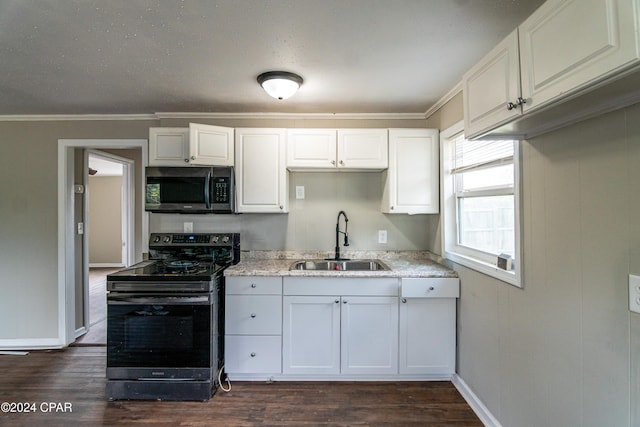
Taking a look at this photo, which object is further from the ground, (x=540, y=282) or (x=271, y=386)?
(x=540, y=282)

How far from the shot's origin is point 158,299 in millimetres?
2207

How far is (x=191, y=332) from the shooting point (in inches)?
87.3

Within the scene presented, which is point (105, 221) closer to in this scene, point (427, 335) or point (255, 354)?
point (255, 354)

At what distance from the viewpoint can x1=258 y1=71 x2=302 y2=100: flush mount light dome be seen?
2125 mm

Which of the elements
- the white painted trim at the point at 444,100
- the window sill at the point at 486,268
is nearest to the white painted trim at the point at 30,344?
the window sill at the point at 486,268

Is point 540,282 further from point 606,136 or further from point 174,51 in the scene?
point 174,51

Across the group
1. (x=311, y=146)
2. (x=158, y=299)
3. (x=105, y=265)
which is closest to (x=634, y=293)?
(x=311, y=146)

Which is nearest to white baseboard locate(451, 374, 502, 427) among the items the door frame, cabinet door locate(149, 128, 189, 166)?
cabinet door locate(149, 128, 189, 166)

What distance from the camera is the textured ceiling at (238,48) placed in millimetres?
1470

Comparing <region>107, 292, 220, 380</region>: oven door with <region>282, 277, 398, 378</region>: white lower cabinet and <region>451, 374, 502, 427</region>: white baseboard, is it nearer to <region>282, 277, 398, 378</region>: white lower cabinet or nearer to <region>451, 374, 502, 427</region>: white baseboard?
<region>282, 277, 398, 378</region>: white lower cabinet

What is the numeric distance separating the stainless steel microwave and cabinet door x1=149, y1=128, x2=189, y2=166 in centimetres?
9

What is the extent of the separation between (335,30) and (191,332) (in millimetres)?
2132

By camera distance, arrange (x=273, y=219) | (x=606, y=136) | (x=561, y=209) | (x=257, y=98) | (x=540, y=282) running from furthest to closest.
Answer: (x=273, y=219)
(x=257, y=98)
(x=540, y=282)
(x=561, y=209)
(x=606, y=136)

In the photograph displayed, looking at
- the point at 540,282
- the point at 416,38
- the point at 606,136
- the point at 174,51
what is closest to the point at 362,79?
the point at 416,38
